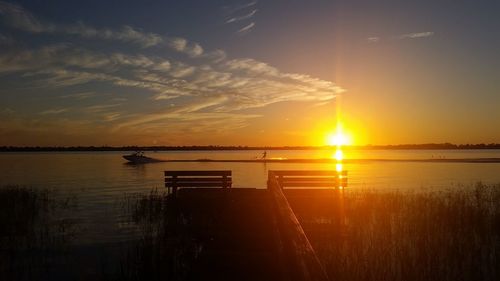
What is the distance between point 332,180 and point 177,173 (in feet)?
24.4

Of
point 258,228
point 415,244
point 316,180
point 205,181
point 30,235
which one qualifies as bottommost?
point 30,235

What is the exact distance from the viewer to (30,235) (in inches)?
564

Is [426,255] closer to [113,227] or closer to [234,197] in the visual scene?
[234,197]

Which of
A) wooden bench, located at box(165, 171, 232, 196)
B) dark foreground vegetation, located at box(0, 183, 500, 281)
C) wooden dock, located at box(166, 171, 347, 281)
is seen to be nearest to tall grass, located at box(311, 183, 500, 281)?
dark foreground vegetation, located at box(0, 183, 500, 281)

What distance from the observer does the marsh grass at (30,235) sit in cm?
1051

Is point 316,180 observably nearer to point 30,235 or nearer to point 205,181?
point 205,181

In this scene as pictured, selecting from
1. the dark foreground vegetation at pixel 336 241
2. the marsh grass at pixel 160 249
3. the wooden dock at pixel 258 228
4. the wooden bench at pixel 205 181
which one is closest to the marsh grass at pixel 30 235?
the dark foreground vegetation at pixel 336 241

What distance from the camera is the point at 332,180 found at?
1733 cm

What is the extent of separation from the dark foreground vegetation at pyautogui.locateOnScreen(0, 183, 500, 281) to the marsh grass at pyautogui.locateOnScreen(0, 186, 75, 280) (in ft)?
0.08

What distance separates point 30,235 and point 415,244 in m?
13.2

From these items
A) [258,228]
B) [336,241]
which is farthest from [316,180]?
[258,228]

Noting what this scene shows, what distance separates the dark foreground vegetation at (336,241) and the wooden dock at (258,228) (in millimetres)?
112

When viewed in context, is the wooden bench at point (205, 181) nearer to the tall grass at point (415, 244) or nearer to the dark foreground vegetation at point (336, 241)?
the dark foreground vegetation at point (336, 241)

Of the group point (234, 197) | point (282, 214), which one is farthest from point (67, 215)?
point (282, 214)
